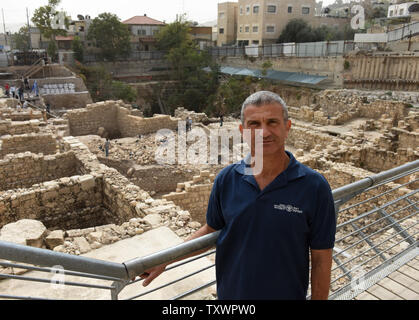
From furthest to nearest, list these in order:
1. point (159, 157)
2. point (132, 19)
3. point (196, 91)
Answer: point (132, 19)
point (196, 91)
point (159, 157)

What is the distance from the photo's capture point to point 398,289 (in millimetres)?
3092

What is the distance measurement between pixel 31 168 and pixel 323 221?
8300 mm

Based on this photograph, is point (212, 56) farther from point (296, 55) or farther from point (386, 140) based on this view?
point (386, 140)

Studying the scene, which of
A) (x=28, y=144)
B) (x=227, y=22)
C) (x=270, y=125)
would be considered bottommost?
(x=28, y=144)

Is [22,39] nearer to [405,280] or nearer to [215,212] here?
[215,212]

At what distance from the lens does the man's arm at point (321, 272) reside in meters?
1.78

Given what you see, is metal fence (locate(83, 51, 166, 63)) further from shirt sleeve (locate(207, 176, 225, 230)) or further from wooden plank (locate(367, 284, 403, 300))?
shirt sleeve (locate(207, 176, 225, 230))

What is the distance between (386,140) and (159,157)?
8.90m

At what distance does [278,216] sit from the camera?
5.66ft

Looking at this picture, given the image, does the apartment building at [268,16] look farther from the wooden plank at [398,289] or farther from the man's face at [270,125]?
the man's face at [270,125]

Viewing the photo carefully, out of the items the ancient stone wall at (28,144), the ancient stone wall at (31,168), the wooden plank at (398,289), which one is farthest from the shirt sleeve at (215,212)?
the ancient stone wall at (28,144)

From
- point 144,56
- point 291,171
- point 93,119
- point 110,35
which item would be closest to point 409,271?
point 291,171

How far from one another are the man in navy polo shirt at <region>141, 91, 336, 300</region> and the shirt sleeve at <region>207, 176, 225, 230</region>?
0.25ft
